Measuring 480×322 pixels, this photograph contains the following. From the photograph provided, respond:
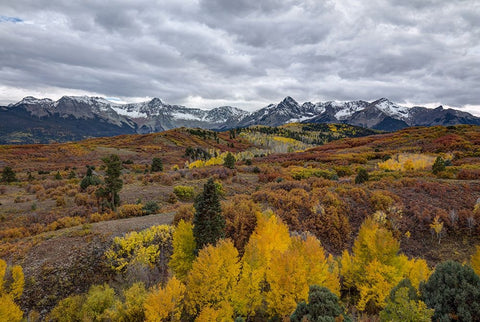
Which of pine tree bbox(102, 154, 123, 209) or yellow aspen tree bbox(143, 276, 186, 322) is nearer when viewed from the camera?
yellow aspen tree bbox(143, 276, 186, 322)

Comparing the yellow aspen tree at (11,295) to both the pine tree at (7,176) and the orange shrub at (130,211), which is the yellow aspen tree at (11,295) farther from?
the pine tree at (7,176)

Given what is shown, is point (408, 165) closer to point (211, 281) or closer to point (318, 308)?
point (318, 308)

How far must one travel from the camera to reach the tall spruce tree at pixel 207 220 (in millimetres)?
15641

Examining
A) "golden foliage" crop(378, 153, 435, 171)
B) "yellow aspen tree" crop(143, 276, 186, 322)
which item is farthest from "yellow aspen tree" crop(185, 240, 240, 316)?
"golden foliage" crop(378, 153, 435, 171)

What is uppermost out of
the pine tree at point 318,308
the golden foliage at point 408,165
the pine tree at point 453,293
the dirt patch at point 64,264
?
the golden foliage at point 408,165

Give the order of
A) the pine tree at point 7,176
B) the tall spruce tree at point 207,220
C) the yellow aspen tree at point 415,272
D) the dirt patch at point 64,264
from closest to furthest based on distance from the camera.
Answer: the dirt patch at point 64,264, the yellow aspen tree at point 415,272, the tall spruce tree at point 207,220, the pine tree at point 7,176

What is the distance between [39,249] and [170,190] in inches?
682

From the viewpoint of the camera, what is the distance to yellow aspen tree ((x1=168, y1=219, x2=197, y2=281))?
15461 millimetres

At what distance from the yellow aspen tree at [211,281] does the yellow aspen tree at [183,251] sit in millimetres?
3147

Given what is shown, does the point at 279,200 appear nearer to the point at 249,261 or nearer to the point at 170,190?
Result: the point at 249,261

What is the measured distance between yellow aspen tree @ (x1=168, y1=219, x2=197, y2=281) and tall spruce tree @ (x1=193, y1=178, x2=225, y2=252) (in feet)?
1.82

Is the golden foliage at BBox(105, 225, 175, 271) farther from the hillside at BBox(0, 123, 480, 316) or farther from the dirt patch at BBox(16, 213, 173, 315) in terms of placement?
the dirt patch at BBox(16, 213, 173, 315)

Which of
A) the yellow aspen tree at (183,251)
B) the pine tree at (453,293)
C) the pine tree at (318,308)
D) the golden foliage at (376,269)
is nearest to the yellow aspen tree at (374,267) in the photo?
the golden foliage at (376,269)

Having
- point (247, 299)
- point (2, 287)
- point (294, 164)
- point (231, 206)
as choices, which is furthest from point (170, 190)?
point (294, 164)
